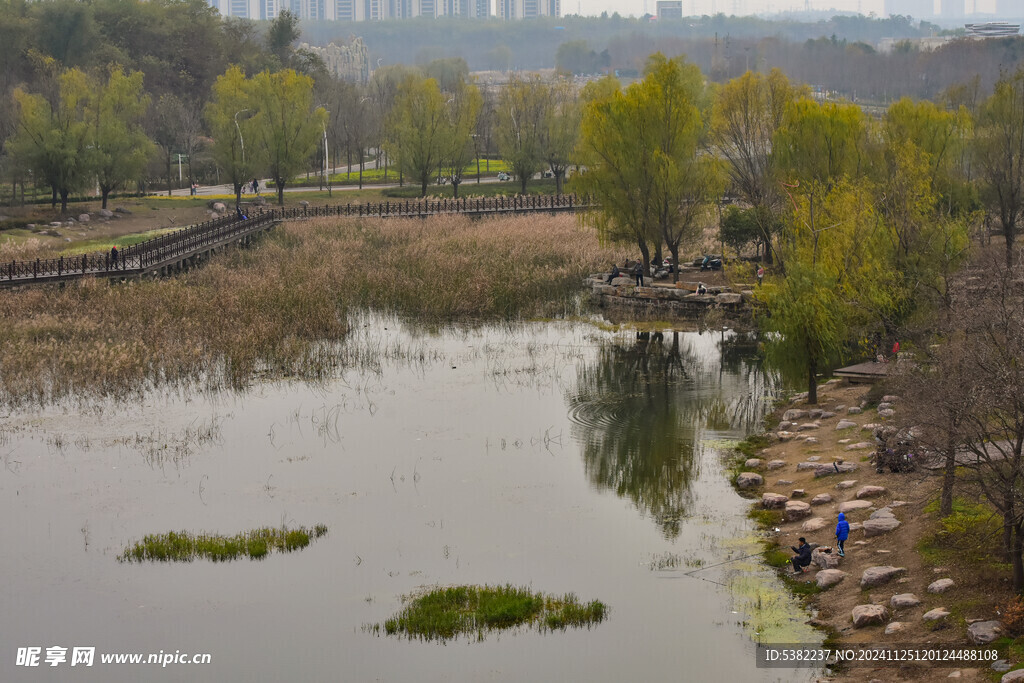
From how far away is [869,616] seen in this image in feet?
63.3

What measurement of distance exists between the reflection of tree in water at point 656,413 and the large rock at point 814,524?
8.21ft

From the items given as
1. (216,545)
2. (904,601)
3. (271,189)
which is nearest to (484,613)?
(216,545)

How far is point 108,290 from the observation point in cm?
4700

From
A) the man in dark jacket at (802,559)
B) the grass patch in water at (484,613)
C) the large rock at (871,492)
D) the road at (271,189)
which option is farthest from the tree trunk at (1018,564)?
the road at (271,189)

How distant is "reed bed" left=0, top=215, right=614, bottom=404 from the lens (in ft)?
120

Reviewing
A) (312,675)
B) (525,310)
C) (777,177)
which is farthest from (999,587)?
(777,177)

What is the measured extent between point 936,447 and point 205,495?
50.4 feet

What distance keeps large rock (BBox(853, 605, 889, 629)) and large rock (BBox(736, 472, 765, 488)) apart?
7.47 meters

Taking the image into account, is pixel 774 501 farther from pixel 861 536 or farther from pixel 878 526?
pixel 878 526

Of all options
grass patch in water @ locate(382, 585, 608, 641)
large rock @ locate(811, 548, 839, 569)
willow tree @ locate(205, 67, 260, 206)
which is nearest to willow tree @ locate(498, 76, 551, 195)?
willow tree @ locate(205, 67, 260, 206)

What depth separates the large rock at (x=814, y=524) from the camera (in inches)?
930

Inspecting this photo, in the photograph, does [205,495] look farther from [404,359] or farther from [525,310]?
[525,310]

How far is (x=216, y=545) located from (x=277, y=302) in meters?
23.0

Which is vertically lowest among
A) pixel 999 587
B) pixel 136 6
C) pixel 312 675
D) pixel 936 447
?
pixel 312 675
